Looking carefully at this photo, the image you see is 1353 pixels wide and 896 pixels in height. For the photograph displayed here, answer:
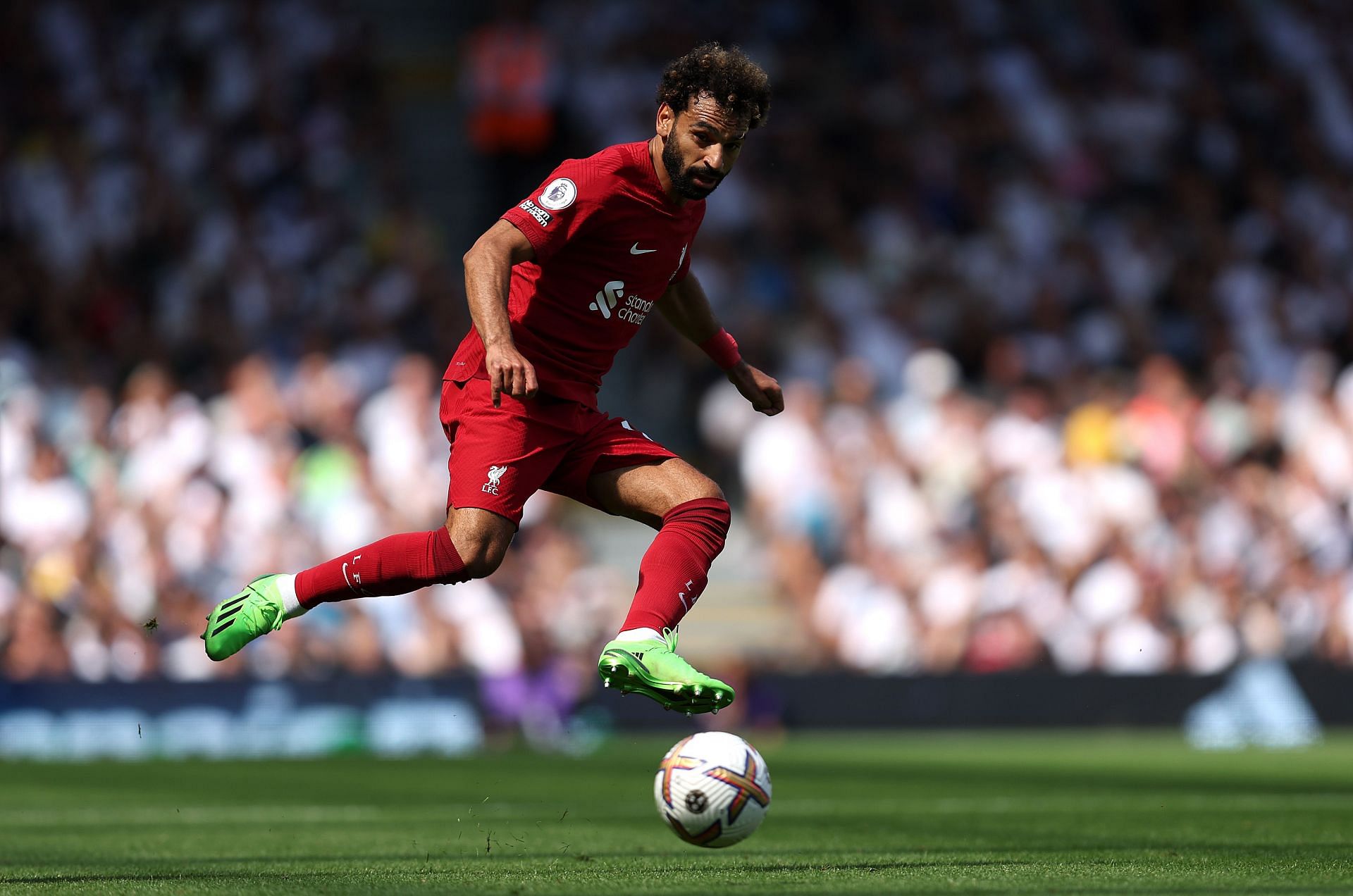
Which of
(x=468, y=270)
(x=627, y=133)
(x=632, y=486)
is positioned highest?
(x=627, y=133)

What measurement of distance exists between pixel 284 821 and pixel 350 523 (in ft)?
20.1

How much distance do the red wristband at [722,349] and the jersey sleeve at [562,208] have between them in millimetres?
1147

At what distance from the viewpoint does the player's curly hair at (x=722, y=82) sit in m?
6.55

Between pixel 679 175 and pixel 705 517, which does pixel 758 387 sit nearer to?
pixel 705 517

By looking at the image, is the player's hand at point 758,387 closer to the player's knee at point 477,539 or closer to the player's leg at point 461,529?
the player's leg at point 461,529

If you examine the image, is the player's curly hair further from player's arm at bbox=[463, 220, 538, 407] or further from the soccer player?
player's arm at bbox=[463, 220, 538, 407]

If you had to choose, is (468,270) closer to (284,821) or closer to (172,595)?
(284,821)

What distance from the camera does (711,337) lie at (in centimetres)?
767

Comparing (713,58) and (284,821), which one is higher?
(713,58)

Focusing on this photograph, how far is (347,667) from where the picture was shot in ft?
49.6

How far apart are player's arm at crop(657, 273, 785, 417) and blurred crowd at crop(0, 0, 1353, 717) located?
7658mm

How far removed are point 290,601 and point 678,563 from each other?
56.3 inches

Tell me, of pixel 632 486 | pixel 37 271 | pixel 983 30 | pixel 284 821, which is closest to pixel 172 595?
pixel 37 271

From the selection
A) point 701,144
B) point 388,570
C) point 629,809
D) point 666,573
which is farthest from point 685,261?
point 629,809
